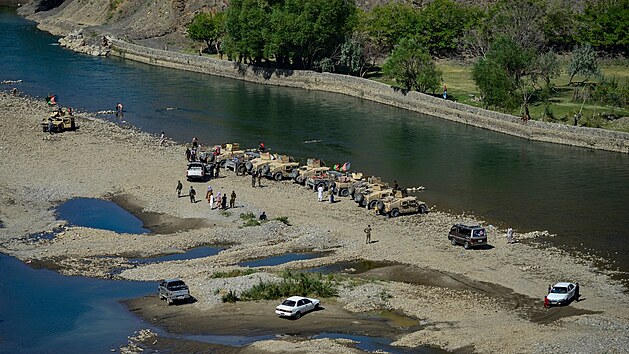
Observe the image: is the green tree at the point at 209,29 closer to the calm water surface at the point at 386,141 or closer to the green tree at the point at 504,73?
the calm water surface at the point at 386,141

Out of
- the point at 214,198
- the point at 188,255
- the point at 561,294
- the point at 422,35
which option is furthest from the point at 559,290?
the point at 422,35

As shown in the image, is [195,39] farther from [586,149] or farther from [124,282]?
[124,282]

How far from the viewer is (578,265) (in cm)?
7225

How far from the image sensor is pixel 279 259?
7306 cm

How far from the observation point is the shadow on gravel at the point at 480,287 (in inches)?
2451

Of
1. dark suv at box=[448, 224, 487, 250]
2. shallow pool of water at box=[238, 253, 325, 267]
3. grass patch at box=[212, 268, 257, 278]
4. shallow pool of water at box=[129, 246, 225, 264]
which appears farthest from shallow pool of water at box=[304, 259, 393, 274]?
shallow pool of water at box=[129, 246, 225, 264]

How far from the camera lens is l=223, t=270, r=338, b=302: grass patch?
63.2 m

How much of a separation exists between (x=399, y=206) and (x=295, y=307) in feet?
80.1

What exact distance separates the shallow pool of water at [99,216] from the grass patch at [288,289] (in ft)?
59.2

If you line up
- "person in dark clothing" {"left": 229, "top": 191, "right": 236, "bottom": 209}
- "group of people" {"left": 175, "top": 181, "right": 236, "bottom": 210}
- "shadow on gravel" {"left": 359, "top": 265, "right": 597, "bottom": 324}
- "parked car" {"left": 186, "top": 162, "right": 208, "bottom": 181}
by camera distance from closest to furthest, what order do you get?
"shadow on gravel" {"left": 359, "top": 265, "right": 597, "bottom": 324} < "group of people" {"left": 175, "top": 181, "right": 236, "bottom": 210} < "person in dark clothing" {"left": 229, "top": 191, "right": 236, "bottom": 209} < "parked car" {"left": 186, "top": 162, "right": 208, "bottom": 181}

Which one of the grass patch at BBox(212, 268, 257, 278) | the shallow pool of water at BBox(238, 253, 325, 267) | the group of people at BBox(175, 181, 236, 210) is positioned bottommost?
the shallow pool of water at BBox(238, 253, 325, 267)

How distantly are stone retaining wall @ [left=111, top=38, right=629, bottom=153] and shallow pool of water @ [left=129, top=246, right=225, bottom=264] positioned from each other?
48.6m

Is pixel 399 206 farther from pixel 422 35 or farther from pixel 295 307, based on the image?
pixel 422 35

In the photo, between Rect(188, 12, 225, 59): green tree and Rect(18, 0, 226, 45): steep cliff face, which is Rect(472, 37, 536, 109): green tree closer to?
Rect(188, 12, 225, 59): green tree
